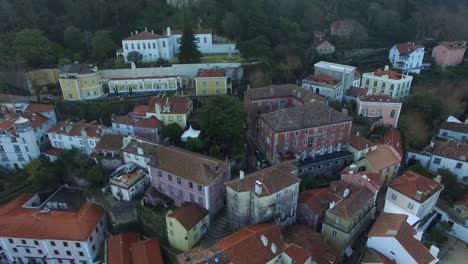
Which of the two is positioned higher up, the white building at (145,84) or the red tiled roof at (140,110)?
the white building at (145,84)

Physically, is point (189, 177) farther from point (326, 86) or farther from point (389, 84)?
point (389, 84)

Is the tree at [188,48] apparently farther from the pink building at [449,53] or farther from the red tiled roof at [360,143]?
the pink building at [449,53]

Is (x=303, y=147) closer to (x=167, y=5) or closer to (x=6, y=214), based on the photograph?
(x=6, y=214)

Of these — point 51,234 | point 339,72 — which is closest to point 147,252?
point 51,234

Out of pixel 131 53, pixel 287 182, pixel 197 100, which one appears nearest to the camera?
pixel 287 182

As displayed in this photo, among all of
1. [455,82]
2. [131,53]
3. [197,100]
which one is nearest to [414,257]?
[197,100]

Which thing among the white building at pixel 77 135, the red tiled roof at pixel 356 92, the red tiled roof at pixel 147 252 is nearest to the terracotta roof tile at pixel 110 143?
the white building at pixel 77 135
